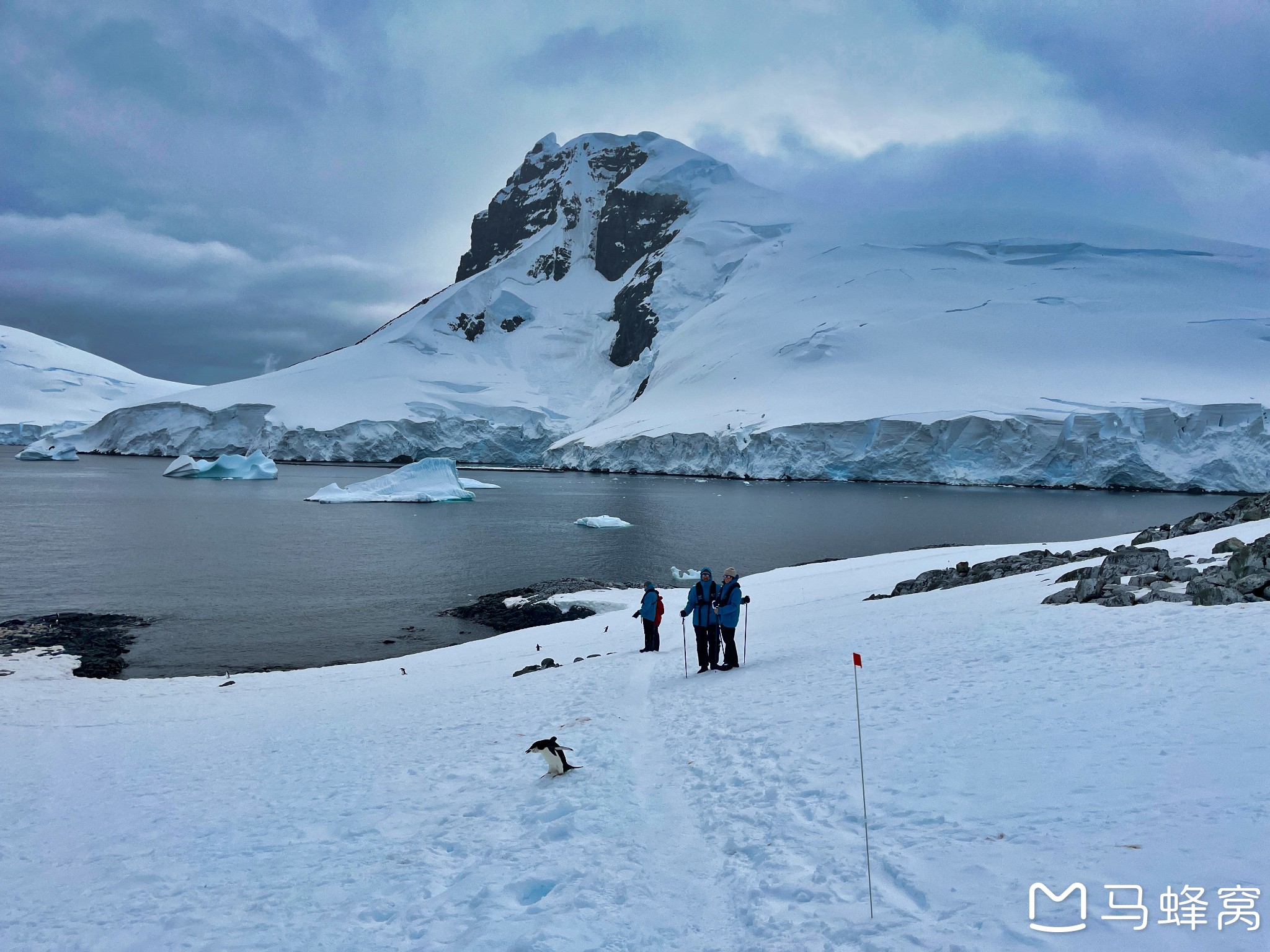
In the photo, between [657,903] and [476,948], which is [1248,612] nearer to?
[657,903]

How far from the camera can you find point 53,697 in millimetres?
10680

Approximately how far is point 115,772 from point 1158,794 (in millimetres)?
8459

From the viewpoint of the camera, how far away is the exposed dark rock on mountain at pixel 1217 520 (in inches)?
591

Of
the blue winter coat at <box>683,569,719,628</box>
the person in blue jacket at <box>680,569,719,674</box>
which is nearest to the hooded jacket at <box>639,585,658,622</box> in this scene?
the person in blue jacket at <box>680,569,719,674</box>

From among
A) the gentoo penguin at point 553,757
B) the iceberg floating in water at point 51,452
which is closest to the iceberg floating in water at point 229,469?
the iceberg floating in water at point 51,452

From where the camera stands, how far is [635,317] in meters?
131

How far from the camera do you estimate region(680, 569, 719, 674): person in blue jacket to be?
9.34m

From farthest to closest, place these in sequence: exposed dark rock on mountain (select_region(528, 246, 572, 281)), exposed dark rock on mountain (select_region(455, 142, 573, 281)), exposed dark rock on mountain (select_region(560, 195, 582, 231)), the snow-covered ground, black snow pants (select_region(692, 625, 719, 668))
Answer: exposed dark rock on mountain (select_region(455, 142, 573, 281))
exposed dark rock on mountain (select_region(560, 195, 582, 231))
exposed dark rock on mountain (select_region(528, 246, 572, 281))
black snow pants (select_region(692, 625, 719, 668))
the snow-covered ground

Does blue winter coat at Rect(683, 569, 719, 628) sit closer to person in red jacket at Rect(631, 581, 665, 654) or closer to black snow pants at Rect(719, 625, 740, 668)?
black snow pants at Rect(719, 625, 740, 668)

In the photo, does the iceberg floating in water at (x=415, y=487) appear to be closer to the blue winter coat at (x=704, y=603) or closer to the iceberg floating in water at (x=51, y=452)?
the blue winter coat at (x=704, y=603)

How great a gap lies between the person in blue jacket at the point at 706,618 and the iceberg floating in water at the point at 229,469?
214 ft

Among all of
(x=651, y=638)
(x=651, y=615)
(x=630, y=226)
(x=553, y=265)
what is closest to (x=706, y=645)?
(x=651, y=615)

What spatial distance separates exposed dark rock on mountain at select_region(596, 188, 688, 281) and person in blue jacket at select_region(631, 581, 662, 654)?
142285 mm

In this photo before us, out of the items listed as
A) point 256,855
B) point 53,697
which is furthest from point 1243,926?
point 53,697
